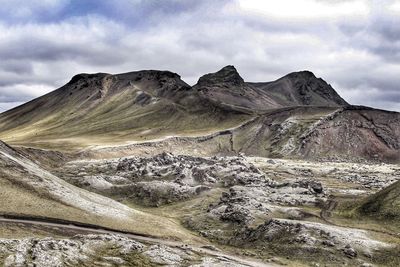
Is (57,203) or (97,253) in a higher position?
(57,203)

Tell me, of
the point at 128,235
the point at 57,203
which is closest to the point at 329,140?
the point at 57,203

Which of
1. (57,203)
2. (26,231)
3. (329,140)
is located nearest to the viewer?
(26,231)

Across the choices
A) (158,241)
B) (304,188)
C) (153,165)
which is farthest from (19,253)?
(153,165)

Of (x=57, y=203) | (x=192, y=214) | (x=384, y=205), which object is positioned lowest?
(x=192, y=214)

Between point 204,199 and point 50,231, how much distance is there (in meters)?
38.8

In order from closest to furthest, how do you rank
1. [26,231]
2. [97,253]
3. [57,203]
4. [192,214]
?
[97,253] < [26,231] < [57,203] < [192,214]

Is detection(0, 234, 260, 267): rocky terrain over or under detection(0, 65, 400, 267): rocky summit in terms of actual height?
under

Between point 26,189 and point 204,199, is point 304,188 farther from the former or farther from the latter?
point 26,189

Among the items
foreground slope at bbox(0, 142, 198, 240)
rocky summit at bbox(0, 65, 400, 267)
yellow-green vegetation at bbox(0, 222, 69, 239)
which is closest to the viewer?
rocky summit at bbox(0, 65, 400, 267)

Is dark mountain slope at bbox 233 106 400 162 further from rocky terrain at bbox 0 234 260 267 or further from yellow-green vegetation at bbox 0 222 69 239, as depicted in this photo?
yellow-green vegetation at bbox 0 222 69 239

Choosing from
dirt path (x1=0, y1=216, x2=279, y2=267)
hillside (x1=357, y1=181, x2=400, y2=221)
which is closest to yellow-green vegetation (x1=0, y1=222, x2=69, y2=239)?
dirt path (x1=0, y1=216, x2=279, y2=267)

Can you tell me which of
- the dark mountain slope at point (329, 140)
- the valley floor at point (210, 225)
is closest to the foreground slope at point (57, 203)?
the valley floor at point (210, 225)

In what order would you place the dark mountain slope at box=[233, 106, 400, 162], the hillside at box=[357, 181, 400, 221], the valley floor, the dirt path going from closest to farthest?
the valley floor → the dirt path → the hillside at box=[357, 181, 400, 221] → the dark mountain slope at box=[233, 106, 400, 162]

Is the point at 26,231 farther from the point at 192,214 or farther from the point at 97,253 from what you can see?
the point at 192,214
